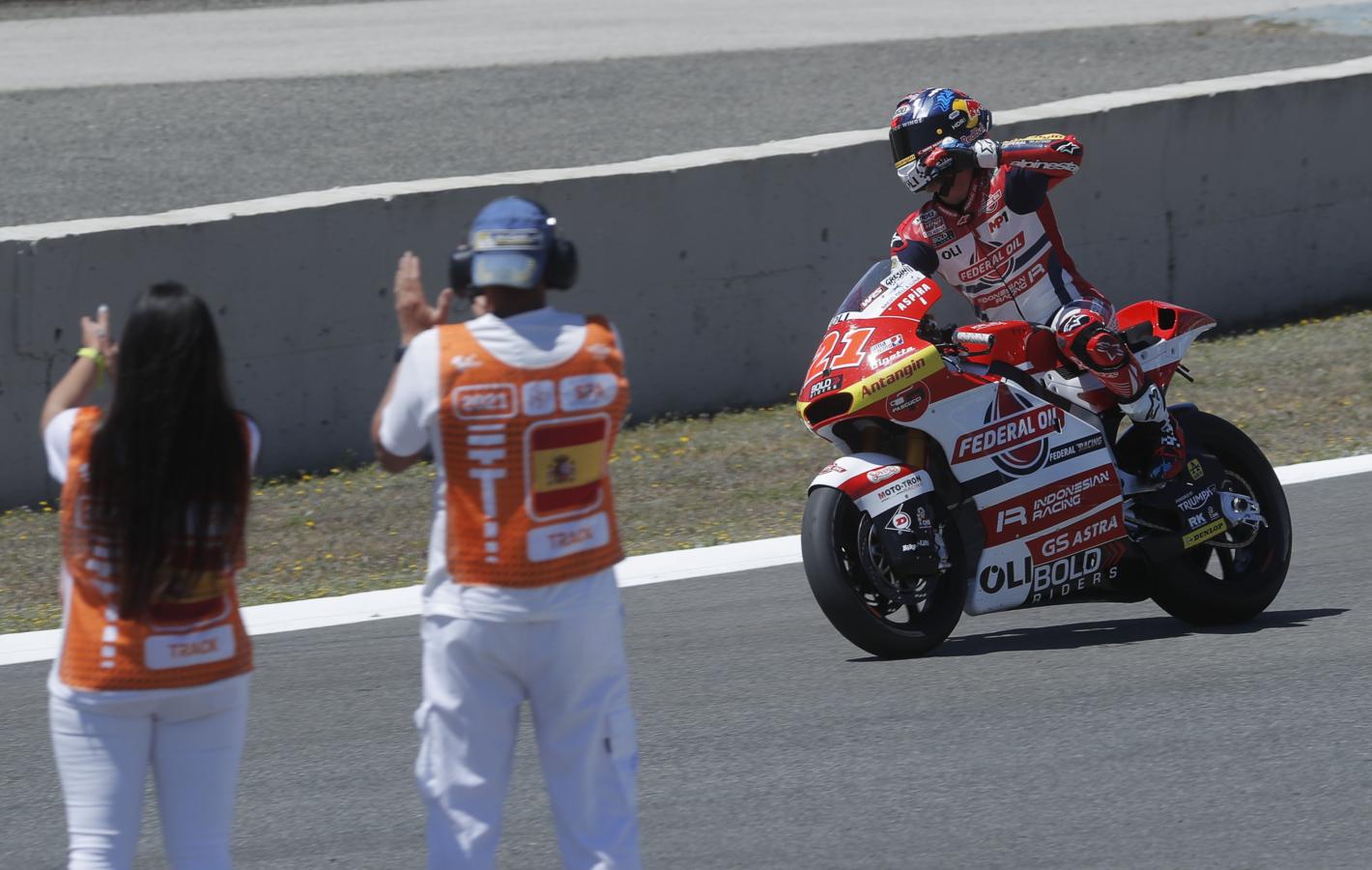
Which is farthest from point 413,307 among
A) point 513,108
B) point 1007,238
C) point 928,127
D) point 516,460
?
point 513,108

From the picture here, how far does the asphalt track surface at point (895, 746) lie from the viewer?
4945 mm

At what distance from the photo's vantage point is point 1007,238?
7.01 meters

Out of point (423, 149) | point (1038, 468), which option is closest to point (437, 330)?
point (1038, 468)

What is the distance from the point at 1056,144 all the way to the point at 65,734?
444cm

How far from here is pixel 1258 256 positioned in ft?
40.2

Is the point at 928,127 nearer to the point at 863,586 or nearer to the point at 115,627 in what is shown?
the point at 863,586

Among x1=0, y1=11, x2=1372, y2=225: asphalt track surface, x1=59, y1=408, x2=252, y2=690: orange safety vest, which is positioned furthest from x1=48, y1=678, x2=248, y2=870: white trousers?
x1=0, y1=11, x2=1372, y2=225: asphalt track surface

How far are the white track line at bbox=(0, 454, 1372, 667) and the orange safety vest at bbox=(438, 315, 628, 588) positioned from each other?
368cm

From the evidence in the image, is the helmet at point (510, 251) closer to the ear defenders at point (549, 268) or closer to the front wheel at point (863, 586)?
the ear defenders at point (549, 268)

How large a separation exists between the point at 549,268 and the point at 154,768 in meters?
1.29

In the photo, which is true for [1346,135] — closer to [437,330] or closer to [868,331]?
[868,331]

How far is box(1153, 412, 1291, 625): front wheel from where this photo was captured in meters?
6.84

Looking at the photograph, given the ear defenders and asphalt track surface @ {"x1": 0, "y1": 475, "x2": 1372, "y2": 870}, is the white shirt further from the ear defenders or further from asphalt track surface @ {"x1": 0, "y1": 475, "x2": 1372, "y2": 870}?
asphalt track surface @ {"x1": 0, "y1": 475, "x2": 1372, "y2": 870}

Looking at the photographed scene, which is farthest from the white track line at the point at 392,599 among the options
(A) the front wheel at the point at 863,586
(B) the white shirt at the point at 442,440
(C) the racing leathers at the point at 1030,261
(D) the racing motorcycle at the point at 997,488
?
(B) the white shirt at the point at 442,440
